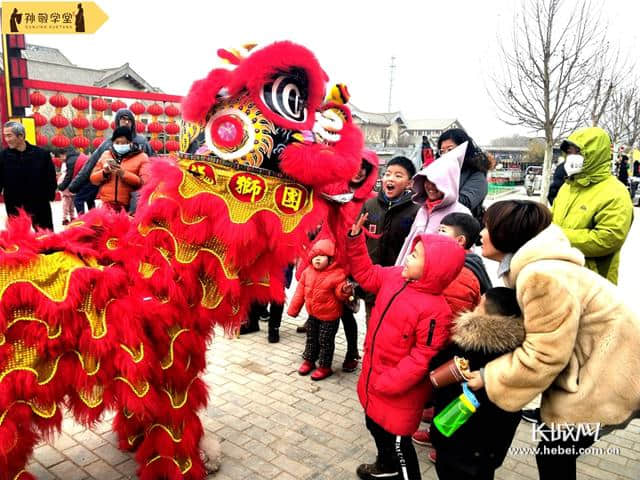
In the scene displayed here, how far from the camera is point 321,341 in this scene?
12.9 feet

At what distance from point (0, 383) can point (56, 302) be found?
0.37 metres

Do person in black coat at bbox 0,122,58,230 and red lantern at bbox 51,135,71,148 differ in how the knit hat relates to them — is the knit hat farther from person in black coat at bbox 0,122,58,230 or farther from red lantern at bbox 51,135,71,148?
red lantern at bbox 51,135,71,148

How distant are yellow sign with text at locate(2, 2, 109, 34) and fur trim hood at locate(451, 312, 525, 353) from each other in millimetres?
10291

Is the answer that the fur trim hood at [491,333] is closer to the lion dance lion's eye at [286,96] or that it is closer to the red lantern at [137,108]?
the lion dance lion's eye at [286,96]

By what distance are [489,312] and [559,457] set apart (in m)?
0.72

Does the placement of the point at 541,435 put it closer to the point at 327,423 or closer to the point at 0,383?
the point at 327,423

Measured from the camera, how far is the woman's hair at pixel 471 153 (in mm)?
3619

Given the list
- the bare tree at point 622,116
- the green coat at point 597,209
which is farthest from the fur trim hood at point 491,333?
the bare tree at point 622,116

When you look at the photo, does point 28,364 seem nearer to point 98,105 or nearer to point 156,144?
point 98,105

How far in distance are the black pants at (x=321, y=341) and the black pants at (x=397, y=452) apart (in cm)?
137

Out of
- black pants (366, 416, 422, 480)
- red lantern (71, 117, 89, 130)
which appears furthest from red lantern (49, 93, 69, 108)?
black pants (366, 416, 422, 480)

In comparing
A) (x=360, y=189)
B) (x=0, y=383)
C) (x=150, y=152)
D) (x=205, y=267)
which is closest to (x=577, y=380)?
(x=360, y=189)

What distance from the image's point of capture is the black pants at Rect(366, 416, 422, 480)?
233cm

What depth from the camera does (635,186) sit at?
18156mm
